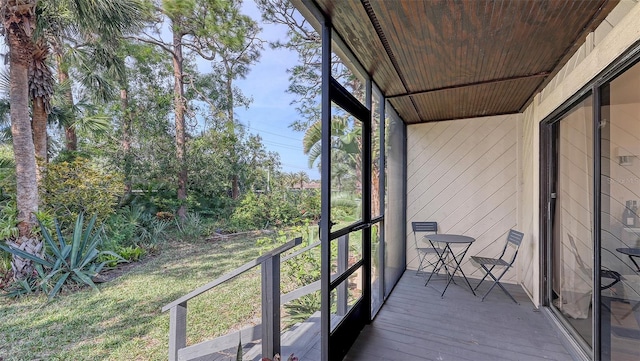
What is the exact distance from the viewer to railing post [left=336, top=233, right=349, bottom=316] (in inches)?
81.5

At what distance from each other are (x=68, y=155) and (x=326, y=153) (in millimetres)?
6488

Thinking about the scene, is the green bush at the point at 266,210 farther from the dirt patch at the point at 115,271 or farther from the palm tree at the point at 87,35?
the palm tree at the point at 87,35

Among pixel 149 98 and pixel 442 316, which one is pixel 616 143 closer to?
pixel 442 316

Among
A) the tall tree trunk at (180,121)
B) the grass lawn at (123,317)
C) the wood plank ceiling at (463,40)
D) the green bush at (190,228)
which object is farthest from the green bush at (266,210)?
the wood plank ceiling at (463,40)

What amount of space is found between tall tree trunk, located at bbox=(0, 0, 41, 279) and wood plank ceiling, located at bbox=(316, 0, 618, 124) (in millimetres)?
4613

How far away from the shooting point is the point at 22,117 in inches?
144

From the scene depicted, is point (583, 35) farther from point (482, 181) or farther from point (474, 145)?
point (482, 181)

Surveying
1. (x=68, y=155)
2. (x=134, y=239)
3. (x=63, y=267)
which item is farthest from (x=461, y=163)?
(x=68, y=155)

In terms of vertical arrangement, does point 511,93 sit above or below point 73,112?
below

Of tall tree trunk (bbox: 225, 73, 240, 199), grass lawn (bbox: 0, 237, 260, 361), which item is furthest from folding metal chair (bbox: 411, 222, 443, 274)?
tall tree trunk (bbox: 225, 73, 240, 199)

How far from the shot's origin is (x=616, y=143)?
144 centimetres

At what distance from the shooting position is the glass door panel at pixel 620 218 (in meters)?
1.31

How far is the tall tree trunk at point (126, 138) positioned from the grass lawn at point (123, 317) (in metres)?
2.87

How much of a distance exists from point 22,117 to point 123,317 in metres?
3.14
